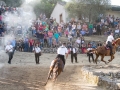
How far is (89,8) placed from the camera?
35.4 m

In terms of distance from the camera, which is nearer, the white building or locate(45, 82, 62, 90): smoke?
locate(45, 82, 62, 90): smoke

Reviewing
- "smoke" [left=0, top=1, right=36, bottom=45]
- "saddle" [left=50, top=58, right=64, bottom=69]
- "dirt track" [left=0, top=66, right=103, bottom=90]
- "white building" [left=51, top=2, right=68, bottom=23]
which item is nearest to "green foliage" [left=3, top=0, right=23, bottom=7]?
"smoke" [left=0, top=1, right=36, bottom=45]

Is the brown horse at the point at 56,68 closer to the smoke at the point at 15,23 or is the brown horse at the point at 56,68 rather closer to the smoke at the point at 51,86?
the smoke at the point at 51,86

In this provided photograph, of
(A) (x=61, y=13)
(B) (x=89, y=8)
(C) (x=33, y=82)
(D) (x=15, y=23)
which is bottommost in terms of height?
(C) (x=33, y=82)

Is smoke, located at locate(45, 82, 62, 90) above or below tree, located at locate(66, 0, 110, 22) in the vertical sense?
below

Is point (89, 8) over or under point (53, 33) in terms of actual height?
over

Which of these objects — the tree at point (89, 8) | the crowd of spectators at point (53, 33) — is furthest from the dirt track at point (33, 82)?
the tree at point (89, 8)

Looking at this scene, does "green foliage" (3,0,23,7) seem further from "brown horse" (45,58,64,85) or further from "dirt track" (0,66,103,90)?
"brown horse" (45,58,64,85)

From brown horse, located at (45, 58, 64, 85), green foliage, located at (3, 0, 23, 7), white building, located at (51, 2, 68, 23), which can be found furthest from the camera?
white building, located at (51, 2, 68, 23)

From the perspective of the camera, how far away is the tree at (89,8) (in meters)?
35.5

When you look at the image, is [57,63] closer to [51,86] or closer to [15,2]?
[51,86]

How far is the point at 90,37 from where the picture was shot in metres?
33.2

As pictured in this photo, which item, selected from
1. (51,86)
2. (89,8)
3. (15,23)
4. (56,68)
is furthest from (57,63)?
(89,8)

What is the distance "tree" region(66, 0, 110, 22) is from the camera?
3550cm
